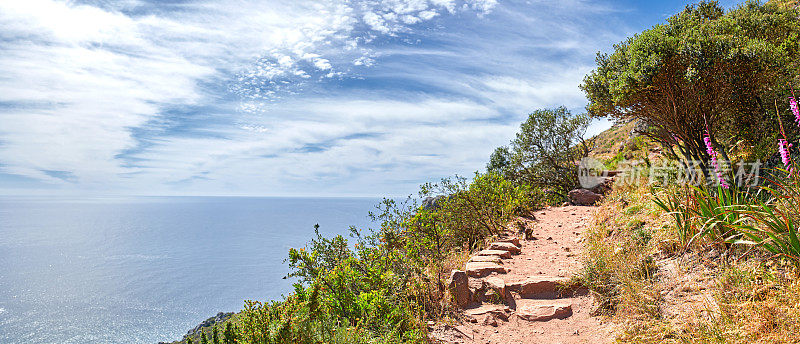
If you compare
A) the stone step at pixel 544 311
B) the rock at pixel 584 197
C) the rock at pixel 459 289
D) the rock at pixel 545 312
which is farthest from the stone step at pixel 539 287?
the rock at pixel 584 197

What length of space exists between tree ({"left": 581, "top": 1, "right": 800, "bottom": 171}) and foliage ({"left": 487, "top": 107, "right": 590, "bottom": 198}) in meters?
8.29

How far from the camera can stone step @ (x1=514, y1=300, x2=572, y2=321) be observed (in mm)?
5535

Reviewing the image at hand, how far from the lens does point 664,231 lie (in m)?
6.21

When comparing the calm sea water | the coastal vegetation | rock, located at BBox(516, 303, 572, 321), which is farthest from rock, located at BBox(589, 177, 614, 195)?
the calm sea water

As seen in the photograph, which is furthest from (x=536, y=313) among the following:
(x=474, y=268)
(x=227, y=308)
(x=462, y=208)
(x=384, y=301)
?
(x=227, y=308)

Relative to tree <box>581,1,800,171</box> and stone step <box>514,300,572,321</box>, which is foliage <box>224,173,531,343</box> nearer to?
stone step <box>514,300,572,321</box>

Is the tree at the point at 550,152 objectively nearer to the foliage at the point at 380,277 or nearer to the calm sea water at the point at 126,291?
the foliage at the point at 380,277

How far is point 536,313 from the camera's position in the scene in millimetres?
5598

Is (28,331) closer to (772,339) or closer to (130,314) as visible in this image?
(130,314)

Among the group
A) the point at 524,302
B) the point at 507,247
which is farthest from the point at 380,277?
the point at 507,247

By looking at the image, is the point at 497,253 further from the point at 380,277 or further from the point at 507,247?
the point at 380,277

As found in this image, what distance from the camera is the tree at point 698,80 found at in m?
7.92

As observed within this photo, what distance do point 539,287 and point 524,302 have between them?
48 cm

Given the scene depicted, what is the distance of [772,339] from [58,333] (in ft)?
503
